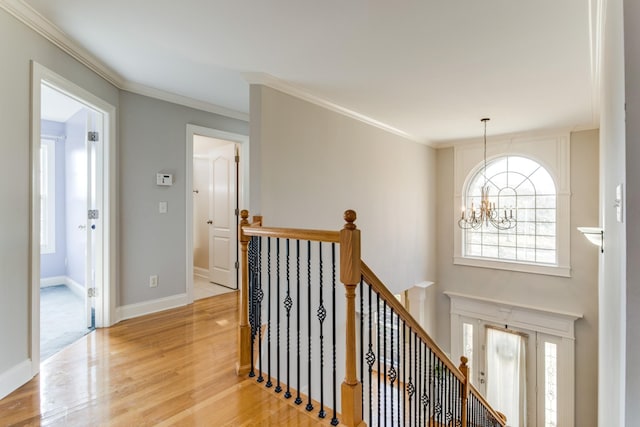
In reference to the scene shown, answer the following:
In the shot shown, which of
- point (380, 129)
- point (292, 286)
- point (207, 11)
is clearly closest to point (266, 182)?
point (292, 286)

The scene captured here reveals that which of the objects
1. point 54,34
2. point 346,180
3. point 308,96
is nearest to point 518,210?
point 346,180

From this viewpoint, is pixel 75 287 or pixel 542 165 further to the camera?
pixel 542 165

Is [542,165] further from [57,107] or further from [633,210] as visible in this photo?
[57,107]

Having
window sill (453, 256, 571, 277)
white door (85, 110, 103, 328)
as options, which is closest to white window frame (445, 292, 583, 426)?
window sill (453, 256, 571, 277)

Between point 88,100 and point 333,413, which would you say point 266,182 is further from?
point 333,413

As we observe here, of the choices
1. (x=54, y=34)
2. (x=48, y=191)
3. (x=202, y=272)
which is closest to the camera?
(x=54, y=34)

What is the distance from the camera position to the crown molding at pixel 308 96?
9.27ft

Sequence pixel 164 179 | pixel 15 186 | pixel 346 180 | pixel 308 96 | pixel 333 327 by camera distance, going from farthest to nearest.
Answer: pixel 346 180
pixel 164 179
pixel 308 96
pixel 15 186
pixel 333 327

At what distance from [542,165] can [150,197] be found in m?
5.58

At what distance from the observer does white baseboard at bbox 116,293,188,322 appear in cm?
315

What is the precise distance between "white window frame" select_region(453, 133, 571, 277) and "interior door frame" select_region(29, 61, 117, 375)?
5255 millimetres

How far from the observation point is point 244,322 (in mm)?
2248

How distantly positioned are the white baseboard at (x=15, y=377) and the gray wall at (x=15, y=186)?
0.07ft

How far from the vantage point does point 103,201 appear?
2.96m
